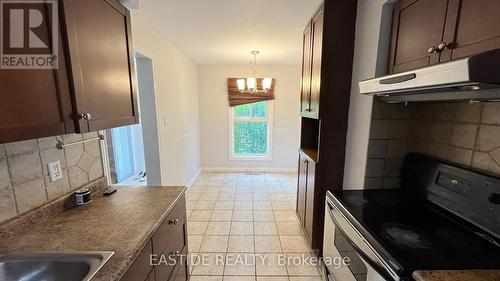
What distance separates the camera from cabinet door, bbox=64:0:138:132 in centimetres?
96

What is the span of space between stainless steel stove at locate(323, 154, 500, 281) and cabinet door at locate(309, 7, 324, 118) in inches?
33.2

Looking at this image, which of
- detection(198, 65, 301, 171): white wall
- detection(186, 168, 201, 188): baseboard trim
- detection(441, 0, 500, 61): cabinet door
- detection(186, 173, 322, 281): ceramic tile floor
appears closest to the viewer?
detection(441, 0, 500, 61): cabinet door

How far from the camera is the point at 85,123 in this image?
100cm

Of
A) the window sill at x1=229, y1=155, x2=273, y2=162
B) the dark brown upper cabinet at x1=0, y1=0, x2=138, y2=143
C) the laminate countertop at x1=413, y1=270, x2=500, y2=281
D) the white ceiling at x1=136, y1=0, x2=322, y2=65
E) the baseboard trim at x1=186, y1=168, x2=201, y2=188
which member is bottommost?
the baseboard trim at x1=186, y1=168, x2=201, y2=188

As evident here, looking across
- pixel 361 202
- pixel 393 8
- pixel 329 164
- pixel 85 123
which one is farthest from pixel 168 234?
pixel 393 8

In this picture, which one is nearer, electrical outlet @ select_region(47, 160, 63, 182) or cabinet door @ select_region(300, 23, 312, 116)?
electrical outlet @ select_region(47, 160, 63, 182)

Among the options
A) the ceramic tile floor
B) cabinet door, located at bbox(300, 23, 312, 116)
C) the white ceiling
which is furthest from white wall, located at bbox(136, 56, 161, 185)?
cabinet door, located at bbox(300, 23, 312, 116)

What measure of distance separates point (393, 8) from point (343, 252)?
1.57 m

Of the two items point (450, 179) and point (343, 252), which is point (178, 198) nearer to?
point (343, 252)

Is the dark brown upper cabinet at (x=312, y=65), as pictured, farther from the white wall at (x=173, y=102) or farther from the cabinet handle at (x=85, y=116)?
the white wall at (x=173, y=102)

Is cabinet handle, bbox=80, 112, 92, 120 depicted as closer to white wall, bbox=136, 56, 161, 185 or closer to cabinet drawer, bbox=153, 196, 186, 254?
cabinet drawer, bbox=153, 196, 186, 254

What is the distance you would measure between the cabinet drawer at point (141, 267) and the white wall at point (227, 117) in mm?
3847

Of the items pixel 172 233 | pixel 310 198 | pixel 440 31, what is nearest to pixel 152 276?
pixel 172 233

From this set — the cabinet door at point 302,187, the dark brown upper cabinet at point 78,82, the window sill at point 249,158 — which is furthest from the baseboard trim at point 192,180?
the dark brown upper cabinet at point 78,82
